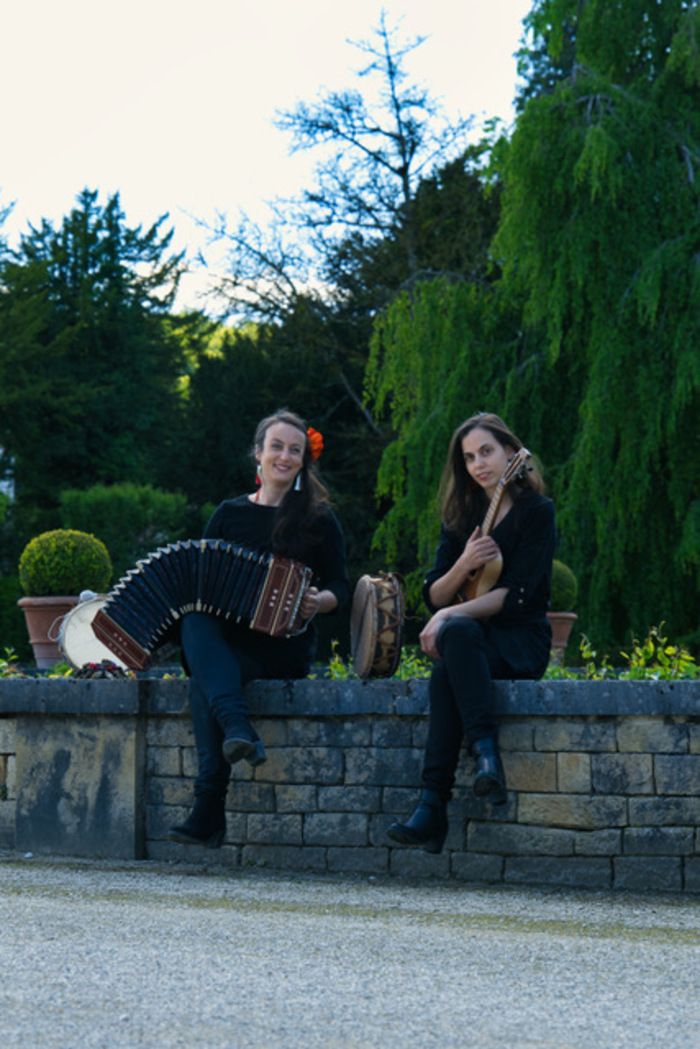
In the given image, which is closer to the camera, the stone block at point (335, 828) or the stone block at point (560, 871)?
the stone block at point (560, 871)

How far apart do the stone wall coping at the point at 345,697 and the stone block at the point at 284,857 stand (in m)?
0.50

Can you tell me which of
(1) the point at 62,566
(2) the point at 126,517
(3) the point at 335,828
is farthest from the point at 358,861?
(2) the point at 126,517

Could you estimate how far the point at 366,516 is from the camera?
79.9 ft

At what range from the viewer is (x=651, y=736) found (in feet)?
17.6

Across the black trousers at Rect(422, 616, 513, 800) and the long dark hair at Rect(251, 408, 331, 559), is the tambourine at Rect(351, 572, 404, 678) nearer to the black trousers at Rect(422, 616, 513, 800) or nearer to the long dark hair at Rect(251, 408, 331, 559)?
the long dark hair at Rect(251, 408, 331, 559)

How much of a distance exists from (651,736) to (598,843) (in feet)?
1.35

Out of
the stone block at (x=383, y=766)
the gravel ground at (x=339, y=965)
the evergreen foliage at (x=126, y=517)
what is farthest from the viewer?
the evergreen foliage at (x=126, y=517)

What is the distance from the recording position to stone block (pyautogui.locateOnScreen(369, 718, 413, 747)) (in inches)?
227

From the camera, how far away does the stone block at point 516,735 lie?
217 inches

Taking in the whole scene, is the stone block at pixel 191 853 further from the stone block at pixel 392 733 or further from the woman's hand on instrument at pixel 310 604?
the woman's hand on instrument at pixel 310 604

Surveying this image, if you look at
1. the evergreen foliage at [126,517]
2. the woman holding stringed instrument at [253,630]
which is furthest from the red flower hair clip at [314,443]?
the evergreen foliage at [126,517]

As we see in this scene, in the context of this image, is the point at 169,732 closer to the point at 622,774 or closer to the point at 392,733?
the point at 392,733

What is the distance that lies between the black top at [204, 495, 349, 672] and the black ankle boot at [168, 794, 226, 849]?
25.5 inches

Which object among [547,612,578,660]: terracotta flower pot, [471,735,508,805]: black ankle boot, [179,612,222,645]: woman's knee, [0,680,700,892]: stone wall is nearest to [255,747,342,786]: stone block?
[0,680,700,892]: stone wall
